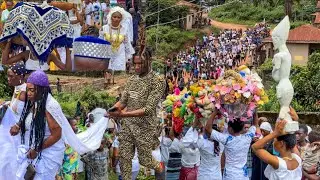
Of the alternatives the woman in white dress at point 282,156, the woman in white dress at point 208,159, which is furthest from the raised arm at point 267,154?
the woman in white dress at point 208,159

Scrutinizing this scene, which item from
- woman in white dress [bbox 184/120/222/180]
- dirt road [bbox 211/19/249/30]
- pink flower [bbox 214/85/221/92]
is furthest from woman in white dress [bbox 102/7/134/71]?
dirt road [bbox 211/19/249/30]

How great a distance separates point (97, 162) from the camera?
7.90 m

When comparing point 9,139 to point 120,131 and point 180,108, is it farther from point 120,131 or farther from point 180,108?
point 180,108

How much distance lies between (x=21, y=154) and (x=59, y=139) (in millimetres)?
347

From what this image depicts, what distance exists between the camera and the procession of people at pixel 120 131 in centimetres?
553

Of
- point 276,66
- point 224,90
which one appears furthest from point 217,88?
point 276,66

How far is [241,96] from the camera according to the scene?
6305mm

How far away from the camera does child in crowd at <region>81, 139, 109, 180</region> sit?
7898 mm

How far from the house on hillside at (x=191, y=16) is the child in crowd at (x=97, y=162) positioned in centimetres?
3930

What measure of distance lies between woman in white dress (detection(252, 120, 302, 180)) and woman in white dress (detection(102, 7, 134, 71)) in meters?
4.49

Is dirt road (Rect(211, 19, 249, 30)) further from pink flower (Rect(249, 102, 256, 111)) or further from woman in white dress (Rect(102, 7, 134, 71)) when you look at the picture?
pink flower (Rect(249, 102, 256, 111))

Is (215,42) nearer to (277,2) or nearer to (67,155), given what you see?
(277,2)

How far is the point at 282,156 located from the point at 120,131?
6.09 ft

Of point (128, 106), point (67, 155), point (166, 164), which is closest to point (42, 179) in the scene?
point (128, 106)
